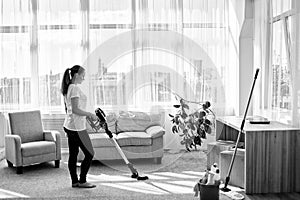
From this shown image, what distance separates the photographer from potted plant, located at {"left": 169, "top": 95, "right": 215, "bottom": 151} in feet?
20.0

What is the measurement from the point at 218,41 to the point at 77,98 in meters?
3.17

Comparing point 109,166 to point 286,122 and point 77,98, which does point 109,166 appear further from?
point 286,122

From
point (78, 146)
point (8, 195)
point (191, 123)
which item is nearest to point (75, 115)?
point (78, 146)

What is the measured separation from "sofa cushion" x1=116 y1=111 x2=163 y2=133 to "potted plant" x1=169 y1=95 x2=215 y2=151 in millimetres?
271

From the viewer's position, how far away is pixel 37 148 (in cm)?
545

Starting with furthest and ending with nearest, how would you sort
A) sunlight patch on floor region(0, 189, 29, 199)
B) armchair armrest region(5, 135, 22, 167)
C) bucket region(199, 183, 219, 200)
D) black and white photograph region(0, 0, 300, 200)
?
black and white photograph region(0, 0, 300, 200) → armchair armrest region(5, 135, 22, 167) → sunlight patch on floor region(0, 189, 29, 199) → bucket region(199, 183, 219, 200)

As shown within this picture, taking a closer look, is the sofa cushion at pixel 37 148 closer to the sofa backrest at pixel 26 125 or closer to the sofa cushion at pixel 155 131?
the sofa backrest at pixel 26 125

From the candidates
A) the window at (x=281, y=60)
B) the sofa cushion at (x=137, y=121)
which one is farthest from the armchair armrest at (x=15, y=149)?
the window at (x=281, y=60)

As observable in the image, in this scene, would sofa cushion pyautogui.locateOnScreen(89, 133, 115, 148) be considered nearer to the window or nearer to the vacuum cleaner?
the vacuum cleaner

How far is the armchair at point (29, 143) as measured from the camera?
17.5 ft

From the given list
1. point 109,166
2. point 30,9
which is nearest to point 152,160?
point 109,166

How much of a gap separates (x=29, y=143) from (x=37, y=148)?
0.66 feet

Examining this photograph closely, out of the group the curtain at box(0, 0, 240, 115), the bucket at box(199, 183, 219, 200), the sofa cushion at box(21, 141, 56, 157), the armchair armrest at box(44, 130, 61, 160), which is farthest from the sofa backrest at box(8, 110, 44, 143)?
the bucket at box(199, 183, 219, 200)

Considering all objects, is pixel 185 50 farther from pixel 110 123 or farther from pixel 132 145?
pixel 132 145
